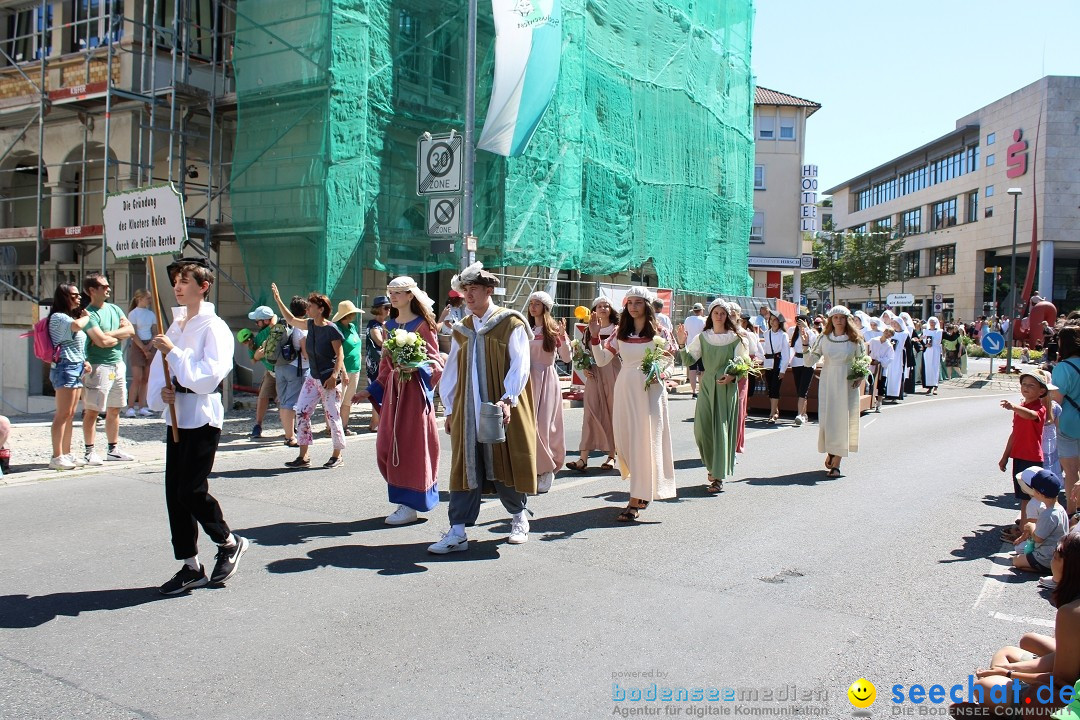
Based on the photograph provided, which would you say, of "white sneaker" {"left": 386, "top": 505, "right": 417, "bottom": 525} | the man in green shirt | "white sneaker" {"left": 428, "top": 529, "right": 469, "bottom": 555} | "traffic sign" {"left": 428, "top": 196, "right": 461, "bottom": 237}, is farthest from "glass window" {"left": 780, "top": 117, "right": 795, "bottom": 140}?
"white sneaker" {"left": 428, "top": 529, "right": 469, "bottom": 555}

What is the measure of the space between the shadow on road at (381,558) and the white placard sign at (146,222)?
252 centimetres

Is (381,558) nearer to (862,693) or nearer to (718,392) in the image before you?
(862,693)

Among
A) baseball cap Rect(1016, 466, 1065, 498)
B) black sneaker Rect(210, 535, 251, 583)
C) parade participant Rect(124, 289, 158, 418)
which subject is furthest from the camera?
parade participant Rect(124, 289, 158, 418)

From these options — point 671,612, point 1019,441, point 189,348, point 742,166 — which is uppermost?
point 742,166

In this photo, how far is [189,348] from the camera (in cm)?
522

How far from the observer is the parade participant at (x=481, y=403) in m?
6.28

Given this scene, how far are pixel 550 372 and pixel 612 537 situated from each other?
7.10ft

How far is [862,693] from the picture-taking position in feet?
13.5

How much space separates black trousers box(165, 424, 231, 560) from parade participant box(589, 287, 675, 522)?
351 centimetres

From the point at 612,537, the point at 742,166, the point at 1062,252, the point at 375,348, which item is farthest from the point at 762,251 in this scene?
the point at 612,537

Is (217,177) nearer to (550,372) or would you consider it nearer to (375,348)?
(375,348)

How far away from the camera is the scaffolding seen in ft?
50.7

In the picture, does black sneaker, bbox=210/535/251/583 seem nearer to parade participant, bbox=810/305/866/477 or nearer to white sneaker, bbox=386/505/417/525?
white sneaker, bbox=386/505/417/525

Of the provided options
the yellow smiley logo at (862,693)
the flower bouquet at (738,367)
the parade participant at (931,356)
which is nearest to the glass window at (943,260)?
the parade participant at (931,356)
